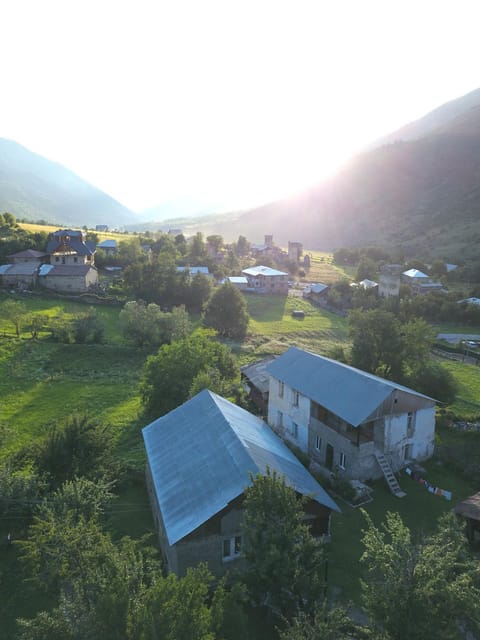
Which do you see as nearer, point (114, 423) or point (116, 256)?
point (114, 423)

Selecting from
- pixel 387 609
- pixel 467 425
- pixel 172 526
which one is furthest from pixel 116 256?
pixel 387 609

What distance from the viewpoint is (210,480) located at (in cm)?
1833

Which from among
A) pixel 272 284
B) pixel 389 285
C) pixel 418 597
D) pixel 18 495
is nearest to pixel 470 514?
pixel 418 597

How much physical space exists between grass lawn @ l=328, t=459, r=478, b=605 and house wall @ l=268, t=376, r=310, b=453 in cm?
557

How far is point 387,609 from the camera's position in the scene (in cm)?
1144

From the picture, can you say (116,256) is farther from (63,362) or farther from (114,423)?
(114,423)

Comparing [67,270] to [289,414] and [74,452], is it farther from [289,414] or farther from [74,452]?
[74,452]

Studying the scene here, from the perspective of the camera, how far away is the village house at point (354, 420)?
24609 mm

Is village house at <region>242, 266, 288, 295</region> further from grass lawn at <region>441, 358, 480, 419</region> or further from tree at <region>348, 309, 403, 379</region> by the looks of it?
tree at <region>348, 309, 403, 379</region>

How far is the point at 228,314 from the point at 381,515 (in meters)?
40.5

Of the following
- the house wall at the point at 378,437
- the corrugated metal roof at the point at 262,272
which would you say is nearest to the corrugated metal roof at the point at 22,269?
the corrugated metal roof at the point at 262,272

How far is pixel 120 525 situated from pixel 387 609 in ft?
44.4

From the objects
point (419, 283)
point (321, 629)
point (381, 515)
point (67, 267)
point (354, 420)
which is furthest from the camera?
point (419, 283)

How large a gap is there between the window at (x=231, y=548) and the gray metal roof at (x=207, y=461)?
167cm
